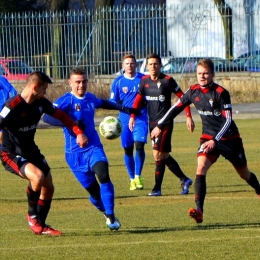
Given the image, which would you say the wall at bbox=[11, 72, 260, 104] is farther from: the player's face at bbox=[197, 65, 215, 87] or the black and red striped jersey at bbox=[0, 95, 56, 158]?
the black and red striped jersey at bbox=[0, 95, 56, 158]

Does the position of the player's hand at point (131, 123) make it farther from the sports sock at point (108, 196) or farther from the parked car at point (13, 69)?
the parked car at point (13, 69)

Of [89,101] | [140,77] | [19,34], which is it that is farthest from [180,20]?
[89,101]

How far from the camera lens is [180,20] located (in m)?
31.6

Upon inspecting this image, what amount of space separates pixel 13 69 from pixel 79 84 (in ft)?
70.4

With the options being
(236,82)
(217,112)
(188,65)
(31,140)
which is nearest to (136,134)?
(217,112)

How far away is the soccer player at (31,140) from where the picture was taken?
8773 millimetres

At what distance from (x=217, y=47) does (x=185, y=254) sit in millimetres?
25027

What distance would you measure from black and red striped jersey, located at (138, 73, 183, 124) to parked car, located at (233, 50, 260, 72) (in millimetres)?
18507

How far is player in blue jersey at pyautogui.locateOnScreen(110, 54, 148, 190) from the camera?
13430mm

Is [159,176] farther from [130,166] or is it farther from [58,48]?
[58,48]

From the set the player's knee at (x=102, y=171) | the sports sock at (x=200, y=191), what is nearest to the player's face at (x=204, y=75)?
the sports sock at (x=200, y=191)

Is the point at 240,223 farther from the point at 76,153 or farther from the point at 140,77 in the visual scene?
the point at 140,77

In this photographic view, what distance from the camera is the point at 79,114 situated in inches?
383

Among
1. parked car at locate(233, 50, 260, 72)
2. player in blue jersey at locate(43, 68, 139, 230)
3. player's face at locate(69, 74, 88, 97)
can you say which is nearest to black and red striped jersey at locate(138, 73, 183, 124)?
player in blue jersey at locate(43, 68, 139, 230)
